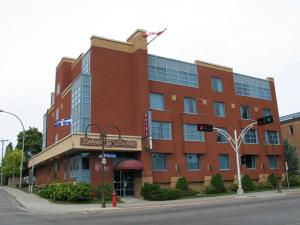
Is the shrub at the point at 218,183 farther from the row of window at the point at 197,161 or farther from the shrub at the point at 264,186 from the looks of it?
the shrub at the point at 264,186

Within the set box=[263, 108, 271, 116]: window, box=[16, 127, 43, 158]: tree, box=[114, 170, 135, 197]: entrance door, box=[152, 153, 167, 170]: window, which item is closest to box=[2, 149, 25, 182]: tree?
box=[16, 127, 43, 158]: tree

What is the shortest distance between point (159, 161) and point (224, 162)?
1072 centimetres

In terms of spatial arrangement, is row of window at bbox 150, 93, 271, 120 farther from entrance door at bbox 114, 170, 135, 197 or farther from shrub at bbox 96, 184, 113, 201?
shrub at bbox 96, 184, 113, 201

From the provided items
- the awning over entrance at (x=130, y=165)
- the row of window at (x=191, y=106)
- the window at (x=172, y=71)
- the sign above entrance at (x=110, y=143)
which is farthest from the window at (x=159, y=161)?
the window at (x=172, y=71)

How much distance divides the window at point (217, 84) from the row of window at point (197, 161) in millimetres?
8858

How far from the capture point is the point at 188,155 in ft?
142

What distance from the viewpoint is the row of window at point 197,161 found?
39.9 metres

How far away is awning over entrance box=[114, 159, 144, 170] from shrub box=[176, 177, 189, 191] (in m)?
5.44

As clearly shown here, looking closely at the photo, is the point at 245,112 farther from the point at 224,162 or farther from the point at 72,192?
the point at 72,192

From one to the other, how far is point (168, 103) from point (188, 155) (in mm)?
6521

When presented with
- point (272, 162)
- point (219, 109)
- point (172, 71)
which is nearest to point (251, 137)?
point (272, 162)

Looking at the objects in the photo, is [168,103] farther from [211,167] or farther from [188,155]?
[211,167]

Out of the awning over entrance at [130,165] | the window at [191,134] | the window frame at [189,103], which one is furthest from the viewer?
the window frame at [189,103]

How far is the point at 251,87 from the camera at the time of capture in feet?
176
